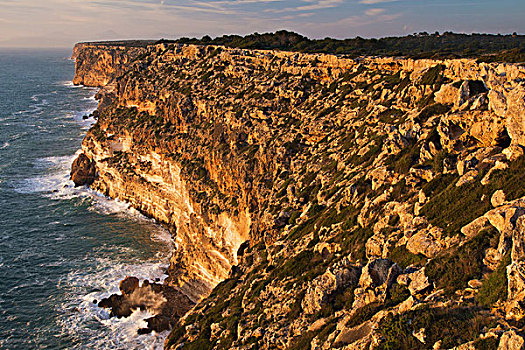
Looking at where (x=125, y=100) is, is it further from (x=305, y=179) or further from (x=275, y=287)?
(x=275, y=287)

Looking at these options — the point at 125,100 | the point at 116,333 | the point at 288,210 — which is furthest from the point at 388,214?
the point at 125,100

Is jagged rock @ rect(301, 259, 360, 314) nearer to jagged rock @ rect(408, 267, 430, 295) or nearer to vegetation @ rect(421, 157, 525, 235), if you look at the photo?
jagged rock @ rect(408, 267, 430, 295)

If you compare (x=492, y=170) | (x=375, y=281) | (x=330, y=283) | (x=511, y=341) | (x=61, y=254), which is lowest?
(x=61, y=254)

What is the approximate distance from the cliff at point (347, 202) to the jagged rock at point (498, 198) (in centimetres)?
6

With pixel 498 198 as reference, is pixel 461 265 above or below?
below

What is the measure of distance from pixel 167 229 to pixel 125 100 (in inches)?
1465

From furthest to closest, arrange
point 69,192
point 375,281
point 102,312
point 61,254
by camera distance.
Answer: point 69,192 < point 61,254 < point 102,312 < point 375,281

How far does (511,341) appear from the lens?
11.2 metres

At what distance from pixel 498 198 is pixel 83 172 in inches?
3284

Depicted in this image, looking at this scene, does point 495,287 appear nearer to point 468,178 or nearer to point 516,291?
point 516,291

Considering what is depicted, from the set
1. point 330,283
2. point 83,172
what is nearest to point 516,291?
point 330,283

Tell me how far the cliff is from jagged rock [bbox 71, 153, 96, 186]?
21565 millimetres

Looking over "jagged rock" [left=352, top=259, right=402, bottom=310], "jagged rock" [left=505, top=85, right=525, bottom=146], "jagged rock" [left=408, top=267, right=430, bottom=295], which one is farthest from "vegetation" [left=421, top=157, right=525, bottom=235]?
"jagged rock" [left=352, top=259, right=402, bottom=310]

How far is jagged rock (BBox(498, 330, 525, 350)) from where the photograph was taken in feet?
36.1
